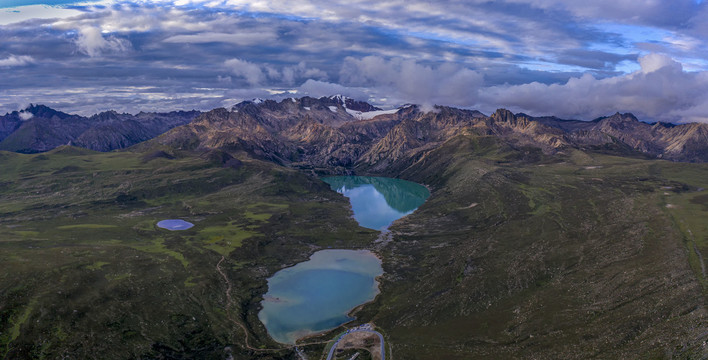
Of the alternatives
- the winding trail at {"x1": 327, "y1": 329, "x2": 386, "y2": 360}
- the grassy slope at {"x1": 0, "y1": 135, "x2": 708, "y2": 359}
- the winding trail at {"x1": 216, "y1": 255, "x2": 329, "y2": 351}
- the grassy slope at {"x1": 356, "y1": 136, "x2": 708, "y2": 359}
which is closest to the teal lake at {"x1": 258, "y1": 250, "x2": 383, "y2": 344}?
the winding trail at {"x1": 216, "y1": 255, "x2": 329, "y2": 351}

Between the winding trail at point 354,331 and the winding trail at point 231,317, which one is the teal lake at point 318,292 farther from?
the winding trail at point 354,331

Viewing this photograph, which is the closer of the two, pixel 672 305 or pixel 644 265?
pixel 672 305

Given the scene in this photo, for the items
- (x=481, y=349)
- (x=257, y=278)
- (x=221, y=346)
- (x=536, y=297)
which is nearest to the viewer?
(x=481, y=349)

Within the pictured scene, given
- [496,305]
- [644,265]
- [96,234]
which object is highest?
[644,265]

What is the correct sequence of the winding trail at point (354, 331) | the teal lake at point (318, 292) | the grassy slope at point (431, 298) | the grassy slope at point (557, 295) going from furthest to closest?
the teal lake at point (318, 292) < the winding trail at point (354, 331) < the grassy slope at point (431, 298) < the grassy slope at point (557, 295)

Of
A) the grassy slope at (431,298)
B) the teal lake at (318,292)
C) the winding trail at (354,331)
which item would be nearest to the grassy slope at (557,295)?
the grassy slope at (431,298)

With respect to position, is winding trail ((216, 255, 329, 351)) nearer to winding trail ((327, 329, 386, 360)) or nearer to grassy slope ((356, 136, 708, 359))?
winding trail ((327, 329, 386, 360))

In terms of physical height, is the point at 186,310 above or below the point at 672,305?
below

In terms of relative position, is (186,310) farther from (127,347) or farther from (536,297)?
(536,297)

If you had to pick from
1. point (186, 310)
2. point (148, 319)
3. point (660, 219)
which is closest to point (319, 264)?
point (186, 310)
